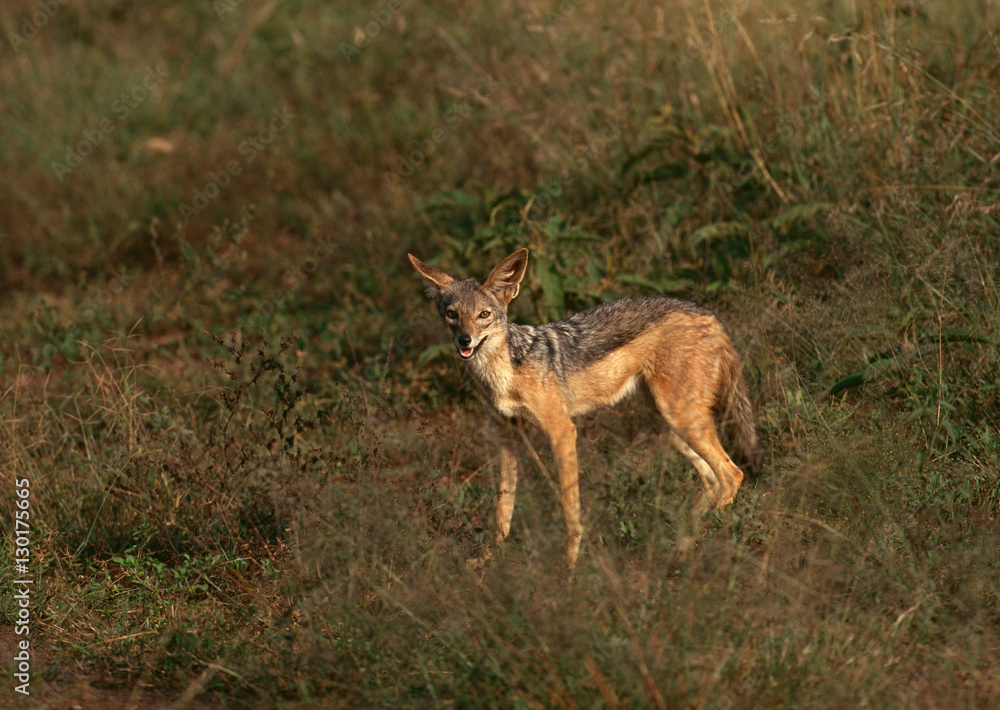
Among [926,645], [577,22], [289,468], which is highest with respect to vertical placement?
[577,22]

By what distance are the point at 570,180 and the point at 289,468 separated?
3.89 metres

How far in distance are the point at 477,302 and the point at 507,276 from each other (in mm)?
299

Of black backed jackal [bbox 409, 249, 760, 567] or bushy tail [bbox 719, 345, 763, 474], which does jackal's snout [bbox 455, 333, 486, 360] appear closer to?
black backed jackal [bbox 409, 249, 760, 567]

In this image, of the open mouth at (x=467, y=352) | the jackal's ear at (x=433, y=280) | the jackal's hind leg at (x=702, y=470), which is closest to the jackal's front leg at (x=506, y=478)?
the open mouth at (x=467, y=352)

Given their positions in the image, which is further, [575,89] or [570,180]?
[575,89]

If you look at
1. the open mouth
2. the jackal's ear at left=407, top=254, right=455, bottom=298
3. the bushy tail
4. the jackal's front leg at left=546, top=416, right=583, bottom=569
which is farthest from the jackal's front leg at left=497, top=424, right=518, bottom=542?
the bushy tail

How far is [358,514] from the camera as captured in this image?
15.1ft

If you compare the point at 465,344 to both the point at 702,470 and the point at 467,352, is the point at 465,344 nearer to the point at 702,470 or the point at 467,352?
the point at 467,352

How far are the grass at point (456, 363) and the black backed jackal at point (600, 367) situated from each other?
27 centimetres

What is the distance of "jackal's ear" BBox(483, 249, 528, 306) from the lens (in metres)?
5.68

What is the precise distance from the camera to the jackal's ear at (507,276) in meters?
5.68

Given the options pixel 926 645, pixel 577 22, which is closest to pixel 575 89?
pixel 577 22

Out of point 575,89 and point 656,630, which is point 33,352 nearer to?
point 575,89

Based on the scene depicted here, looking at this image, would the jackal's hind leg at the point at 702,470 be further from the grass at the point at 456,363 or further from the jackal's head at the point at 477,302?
the jackal's head at the point at 477,302
